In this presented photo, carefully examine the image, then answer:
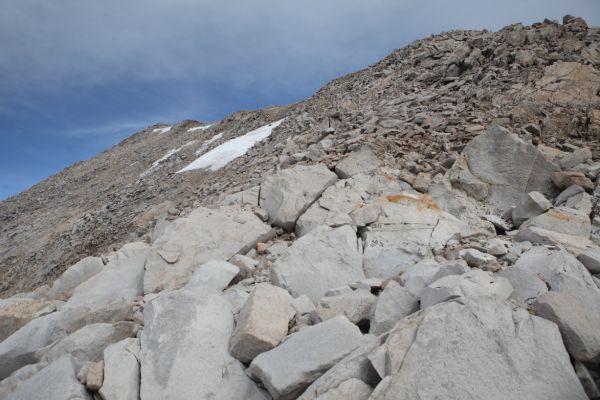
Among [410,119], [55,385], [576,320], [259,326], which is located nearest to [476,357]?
[576,320]

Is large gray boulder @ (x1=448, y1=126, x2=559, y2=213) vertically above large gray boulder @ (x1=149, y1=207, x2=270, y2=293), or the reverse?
→ large gray boulder @ (x1=149, y1=207, x2=270, y2=293)

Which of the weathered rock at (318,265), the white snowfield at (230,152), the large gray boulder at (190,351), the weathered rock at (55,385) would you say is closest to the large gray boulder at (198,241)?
the weathered rock at (318,265)

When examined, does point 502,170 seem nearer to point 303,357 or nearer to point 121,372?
point 303,357

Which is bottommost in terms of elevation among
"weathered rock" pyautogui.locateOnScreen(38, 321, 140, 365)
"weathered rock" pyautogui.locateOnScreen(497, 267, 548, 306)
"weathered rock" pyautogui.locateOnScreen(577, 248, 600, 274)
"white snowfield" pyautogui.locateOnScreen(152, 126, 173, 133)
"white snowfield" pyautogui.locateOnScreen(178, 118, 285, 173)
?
"weathered rock" pyautogui.locateOnScreen(577, 248, 600, 274)

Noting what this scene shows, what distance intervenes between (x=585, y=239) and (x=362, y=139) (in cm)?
668

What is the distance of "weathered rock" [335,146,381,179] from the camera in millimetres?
10031

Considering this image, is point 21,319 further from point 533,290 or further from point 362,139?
point 362,139

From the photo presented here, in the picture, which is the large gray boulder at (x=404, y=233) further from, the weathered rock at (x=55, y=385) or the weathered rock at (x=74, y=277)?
the weathered rock at (x=74, y=277)

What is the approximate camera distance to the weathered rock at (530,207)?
7.14 m

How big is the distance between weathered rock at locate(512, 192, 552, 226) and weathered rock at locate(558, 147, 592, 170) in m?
1.86

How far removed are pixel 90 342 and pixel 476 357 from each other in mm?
5306

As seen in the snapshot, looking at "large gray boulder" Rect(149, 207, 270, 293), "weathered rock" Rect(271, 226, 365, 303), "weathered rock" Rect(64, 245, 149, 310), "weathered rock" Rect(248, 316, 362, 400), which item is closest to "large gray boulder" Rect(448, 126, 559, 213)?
"weathered rock" Rect(271, 226, 365, 303)

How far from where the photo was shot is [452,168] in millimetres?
9180

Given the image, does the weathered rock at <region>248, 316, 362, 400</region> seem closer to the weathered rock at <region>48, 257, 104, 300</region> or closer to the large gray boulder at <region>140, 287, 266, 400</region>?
the large gray boulder at <region>140, 287, 266, 400</region>
